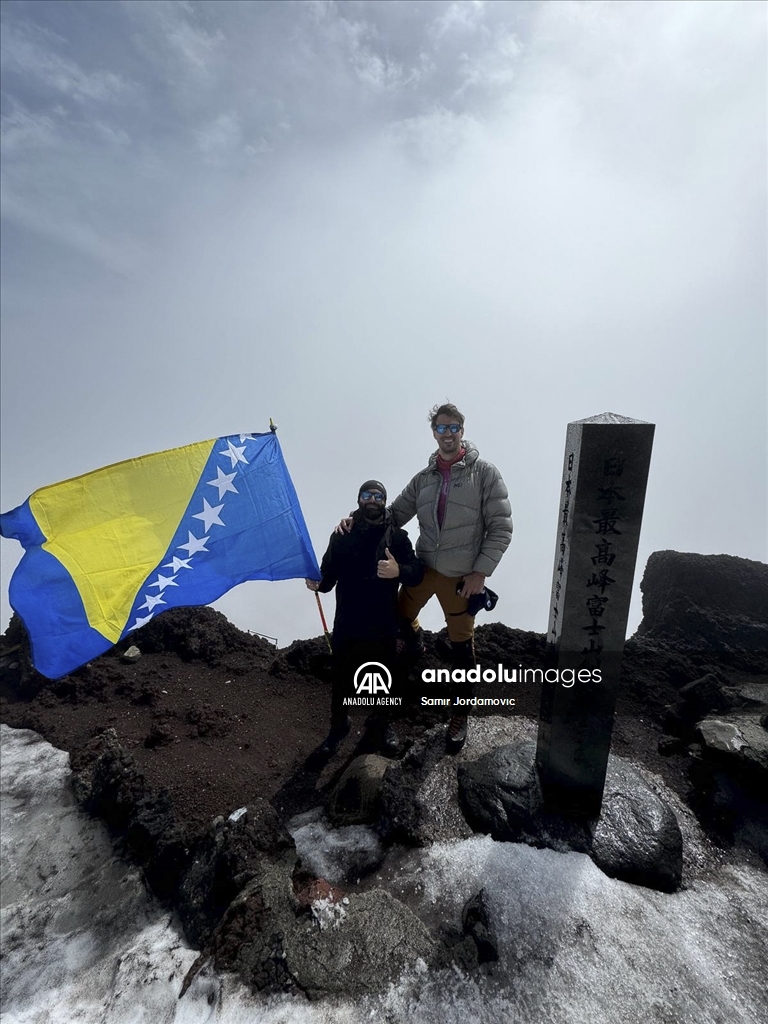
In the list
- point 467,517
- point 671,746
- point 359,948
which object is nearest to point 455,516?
point 467,517

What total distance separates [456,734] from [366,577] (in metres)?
2.41

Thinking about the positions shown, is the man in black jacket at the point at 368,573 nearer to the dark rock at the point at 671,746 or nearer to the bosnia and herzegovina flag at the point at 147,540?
the bosnia and herzegovina flag at the point at 147,540

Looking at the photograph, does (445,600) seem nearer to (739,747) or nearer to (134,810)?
(739,747)

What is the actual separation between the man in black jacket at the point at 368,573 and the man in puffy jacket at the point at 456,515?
29 cm

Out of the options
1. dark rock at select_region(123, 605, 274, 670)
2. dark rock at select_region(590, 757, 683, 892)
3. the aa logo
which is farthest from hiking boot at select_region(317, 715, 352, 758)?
dark rock at select_region(590, 757, 683, 892)

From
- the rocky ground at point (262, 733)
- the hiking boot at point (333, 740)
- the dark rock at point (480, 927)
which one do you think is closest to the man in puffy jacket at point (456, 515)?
the rocky ground at point (262, 733)

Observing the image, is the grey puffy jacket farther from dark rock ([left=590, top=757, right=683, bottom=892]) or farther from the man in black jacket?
dark rock ([left=590, top=757, right=683, bottom=892])

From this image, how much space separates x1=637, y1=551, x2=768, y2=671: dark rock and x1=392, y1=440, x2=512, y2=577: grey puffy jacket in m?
6.17

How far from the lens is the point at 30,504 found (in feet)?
20.2

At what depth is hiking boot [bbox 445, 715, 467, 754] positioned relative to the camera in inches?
248

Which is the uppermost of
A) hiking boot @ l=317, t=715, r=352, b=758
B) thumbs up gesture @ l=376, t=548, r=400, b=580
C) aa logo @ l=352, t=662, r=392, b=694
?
thumbs up gesture @ l=376, t=548, r=400, b=580

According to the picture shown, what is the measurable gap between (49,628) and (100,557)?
0.99 metres

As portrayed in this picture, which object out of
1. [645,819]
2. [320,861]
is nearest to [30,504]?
[320,861]

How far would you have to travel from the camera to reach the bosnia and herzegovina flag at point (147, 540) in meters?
5.97
